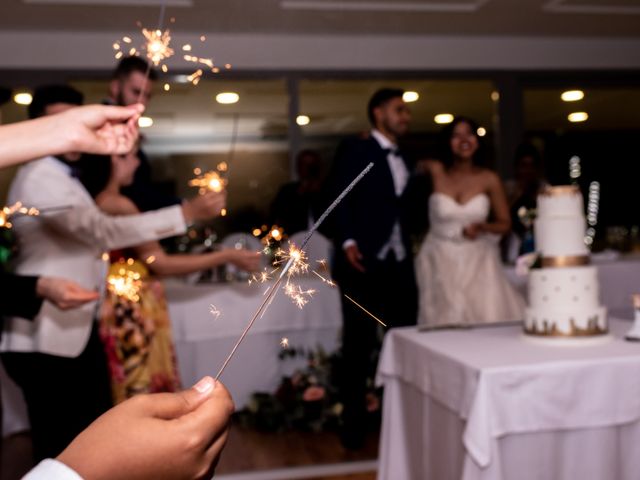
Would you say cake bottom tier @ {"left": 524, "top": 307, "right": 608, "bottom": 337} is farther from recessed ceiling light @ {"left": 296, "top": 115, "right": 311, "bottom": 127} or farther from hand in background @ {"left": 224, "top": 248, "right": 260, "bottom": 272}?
recessed ceiling light @ {"left": 296, "top": 115, "right": 311, "bottom": 127}

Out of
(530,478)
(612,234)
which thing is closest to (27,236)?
(530,478)

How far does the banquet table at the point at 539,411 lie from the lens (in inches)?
64.5

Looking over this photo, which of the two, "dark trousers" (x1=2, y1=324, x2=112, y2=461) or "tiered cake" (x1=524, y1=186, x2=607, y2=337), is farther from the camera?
"tiered cake" (x1=524, y1=186, x2=607, y2=337)

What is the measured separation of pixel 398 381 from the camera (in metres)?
2.23

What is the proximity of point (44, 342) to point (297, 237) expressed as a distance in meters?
2.50

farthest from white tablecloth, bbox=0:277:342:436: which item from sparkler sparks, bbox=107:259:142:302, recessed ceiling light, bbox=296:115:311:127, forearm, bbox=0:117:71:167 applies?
forearm, bbox=0:117:71:167

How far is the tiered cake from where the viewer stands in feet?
6.37

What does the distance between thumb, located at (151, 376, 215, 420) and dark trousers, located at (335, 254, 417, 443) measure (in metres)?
2.60

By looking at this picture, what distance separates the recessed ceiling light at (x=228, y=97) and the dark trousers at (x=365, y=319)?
2.16 meters

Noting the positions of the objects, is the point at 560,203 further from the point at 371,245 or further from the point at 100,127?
the point at 100,127

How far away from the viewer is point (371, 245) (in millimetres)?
3127

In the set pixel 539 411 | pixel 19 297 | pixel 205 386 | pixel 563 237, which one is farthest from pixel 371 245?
pixel 205 386

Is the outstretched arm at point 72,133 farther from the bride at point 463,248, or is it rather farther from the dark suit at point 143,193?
the bride at point 463,248

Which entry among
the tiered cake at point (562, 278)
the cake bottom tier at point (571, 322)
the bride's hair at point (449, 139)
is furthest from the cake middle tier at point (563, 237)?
the bride's hair at point (449, 139)
